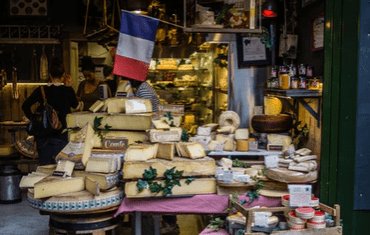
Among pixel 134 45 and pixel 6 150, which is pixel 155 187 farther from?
pixel 6 150

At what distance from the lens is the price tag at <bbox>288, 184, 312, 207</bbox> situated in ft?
12.4

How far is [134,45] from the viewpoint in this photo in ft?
17.6

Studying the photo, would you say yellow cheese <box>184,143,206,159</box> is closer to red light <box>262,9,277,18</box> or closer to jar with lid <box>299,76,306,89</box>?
jar with lid <box>299,76,306,89</box>

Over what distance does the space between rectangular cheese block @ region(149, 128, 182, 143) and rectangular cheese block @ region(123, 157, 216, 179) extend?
257 millimetres

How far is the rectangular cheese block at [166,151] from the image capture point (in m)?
4.27

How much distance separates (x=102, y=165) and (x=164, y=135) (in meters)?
0.65

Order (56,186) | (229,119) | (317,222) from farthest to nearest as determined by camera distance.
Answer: (229,119) < (56,186) < (317,222)

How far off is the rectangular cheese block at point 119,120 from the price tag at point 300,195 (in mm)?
1534

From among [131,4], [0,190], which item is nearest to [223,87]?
[131,4]

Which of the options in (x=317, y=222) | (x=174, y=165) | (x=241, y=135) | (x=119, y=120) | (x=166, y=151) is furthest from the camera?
(x=241, y=135)

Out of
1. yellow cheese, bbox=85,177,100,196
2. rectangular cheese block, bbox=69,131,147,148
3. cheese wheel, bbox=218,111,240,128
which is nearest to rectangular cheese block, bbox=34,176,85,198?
yellow cheese, bbox=85,177,100,196

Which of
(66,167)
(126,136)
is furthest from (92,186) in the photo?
(126,136)

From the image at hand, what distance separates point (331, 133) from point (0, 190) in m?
4.92

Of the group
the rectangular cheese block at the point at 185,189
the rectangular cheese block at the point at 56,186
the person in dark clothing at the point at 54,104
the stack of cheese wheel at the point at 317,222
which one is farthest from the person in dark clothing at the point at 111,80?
the stack of cheese wheel at the point at 317,222
